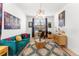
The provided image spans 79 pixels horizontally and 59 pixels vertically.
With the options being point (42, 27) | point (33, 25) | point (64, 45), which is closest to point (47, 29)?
point (42, 27)

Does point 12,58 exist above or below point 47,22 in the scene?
below

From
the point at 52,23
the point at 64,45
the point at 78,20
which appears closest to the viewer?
the point at 78,20

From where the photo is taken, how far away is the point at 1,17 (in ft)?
12.1

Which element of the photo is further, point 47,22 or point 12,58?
point 47,22

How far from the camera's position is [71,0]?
0.82m

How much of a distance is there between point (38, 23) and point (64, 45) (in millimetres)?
5740

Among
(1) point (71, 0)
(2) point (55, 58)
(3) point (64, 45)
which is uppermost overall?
(1) point (71, 0)

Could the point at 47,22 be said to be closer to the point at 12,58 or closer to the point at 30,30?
the point at 30,30

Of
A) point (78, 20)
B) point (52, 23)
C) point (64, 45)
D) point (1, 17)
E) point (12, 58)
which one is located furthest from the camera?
point (52, 23)

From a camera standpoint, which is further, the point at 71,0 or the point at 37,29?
the point at 37,29

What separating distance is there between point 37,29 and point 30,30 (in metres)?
0.79

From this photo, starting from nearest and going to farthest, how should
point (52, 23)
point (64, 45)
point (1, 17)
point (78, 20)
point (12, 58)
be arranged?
point (12, 58)
point (1, 17)
point (78, 20)
point (64, 45)
point (52, 23)

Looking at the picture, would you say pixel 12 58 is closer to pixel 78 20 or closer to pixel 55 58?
pixel 55 58

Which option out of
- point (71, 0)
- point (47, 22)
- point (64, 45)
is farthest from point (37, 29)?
point (71, 0)
